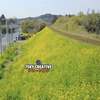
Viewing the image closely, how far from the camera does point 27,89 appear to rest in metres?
21.0

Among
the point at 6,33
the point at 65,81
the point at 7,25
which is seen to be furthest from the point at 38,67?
the point at 6,33

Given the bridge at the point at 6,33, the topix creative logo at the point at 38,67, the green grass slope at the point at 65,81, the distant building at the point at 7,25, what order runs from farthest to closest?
the distant building at the point at 7,25 → the bridge at the point at 6,33 → the topix creative logo at the point at 38,67 → the green grass slope at the point at 65,81

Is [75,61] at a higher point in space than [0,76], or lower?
higher

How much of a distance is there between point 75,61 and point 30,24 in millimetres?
124858

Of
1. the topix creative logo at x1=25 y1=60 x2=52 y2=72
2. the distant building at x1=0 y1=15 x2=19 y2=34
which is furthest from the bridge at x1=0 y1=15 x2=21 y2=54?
the topix creative logo at x1=25 y1=60 x2=52 y2=72

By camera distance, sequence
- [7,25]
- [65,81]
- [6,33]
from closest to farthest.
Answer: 1. [65,81]
2. [7,25]
3. [6,33]

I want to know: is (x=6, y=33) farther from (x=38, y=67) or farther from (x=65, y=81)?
(x=65, y=81)

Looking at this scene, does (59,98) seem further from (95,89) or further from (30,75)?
(30,75)

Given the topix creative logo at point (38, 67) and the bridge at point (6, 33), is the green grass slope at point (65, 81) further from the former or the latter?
the bridge at point (6, 33)

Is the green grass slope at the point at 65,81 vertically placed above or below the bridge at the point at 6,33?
above

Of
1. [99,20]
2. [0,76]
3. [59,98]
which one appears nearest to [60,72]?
[59,98]

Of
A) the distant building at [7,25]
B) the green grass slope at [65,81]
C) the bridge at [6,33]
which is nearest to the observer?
the green grass slope at [65,81]

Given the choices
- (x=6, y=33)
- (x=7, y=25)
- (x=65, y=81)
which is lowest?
(x=6, y=33)

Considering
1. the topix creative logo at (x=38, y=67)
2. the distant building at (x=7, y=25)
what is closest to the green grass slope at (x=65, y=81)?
the topix creative logo at (x=38, y=67)
